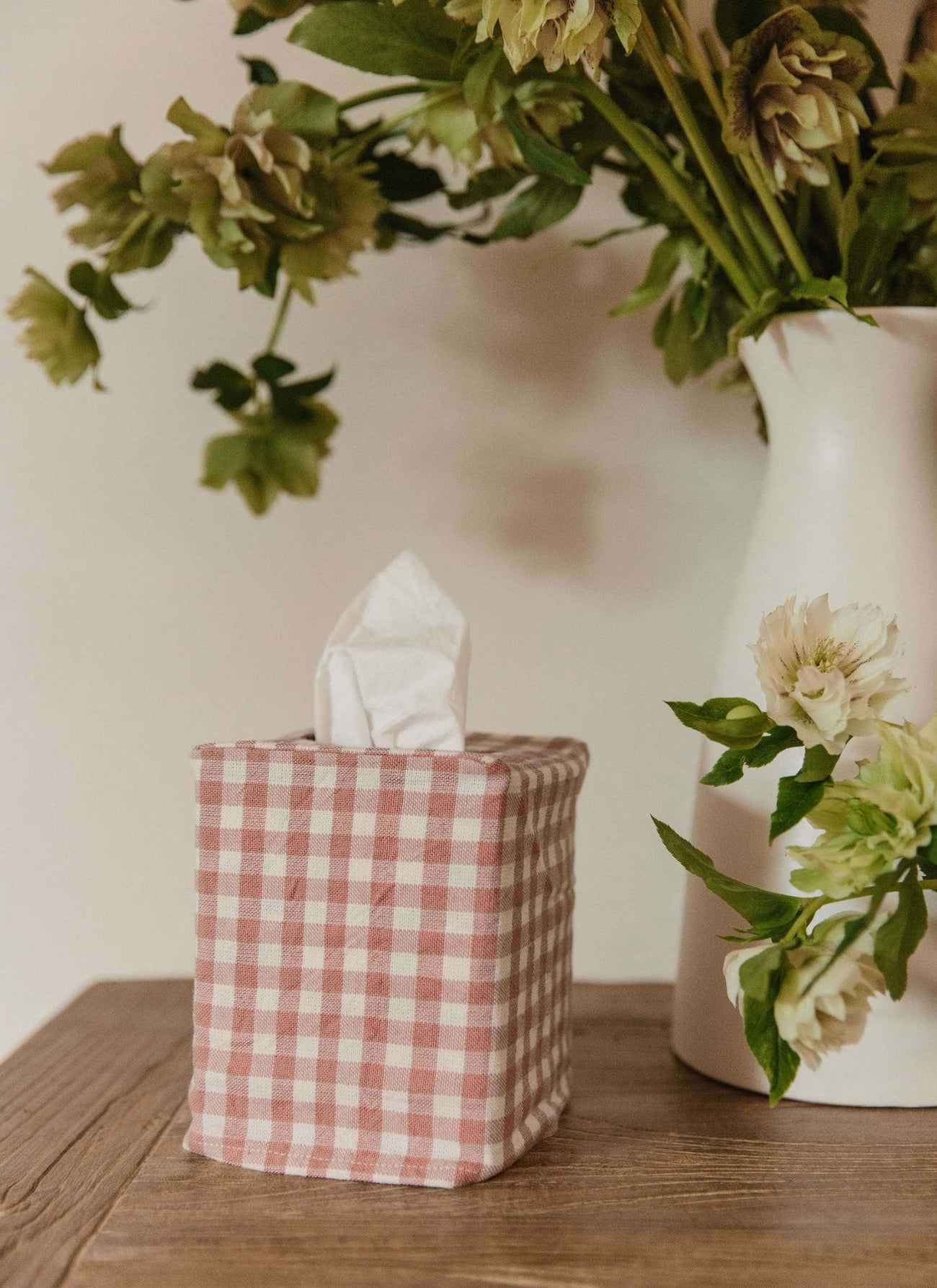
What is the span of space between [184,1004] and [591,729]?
37cm

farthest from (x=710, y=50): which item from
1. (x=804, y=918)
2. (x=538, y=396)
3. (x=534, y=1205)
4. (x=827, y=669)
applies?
(x=534, y=1205)

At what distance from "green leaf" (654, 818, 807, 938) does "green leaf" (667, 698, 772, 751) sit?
0.05 meters

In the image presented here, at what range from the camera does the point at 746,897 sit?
1.78 feet

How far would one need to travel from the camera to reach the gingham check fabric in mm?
539

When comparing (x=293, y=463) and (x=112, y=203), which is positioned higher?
(x=112, y=203)

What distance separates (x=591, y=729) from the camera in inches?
36.3

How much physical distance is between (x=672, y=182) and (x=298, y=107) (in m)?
0.22

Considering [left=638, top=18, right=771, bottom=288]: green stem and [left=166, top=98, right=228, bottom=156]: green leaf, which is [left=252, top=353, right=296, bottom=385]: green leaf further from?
[left=638, top=18, right=771, bottom=288]: green stem

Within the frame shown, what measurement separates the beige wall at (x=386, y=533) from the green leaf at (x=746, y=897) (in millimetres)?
373

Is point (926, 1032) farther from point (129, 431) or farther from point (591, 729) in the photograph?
point (129, 431)

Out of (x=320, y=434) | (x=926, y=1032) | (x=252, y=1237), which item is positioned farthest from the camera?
(x=320, y=434)

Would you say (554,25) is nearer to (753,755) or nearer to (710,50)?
(710,50)

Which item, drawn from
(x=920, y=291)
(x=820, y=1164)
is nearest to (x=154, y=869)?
(x=820, y=1164)

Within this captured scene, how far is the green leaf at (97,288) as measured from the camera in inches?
29.1
